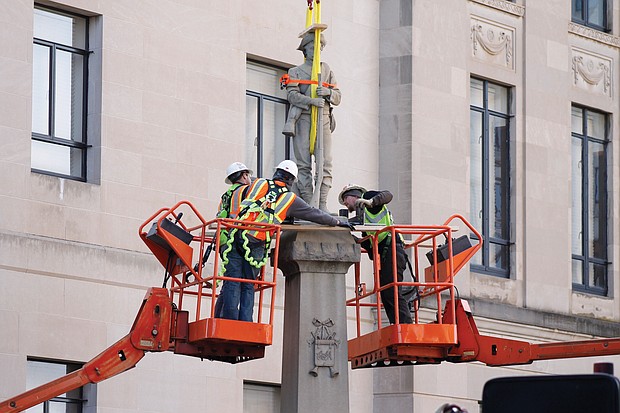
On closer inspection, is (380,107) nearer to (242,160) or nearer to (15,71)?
(242,160)

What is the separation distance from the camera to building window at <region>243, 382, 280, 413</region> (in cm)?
2348

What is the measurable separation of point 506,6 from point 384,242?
11820mm

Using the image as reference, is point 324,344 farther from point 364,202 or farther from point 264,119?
point 264,119

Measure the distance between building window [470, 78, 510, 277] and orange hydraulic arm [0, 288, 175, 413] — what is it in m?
11.7

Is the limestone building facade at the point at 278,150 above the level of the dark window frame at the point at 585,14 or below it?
below

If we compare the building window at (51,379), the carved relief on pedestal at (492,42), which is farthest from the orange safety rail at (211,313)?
the carved relief on pedestal at (492,42)

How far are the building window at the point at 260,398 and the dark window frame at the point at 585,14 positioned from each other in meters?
10.5

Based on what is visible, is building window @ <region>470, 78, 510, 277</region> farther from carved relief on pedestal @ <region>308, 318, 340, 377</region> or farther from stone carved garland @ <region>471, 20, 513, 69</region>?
carved relief on pedestal @ <region>308, 318, 340, 377</region>

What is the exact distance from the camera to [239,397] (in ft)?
75.5

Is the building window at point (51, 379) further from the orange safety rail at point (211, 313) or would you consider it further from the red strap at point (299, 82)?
the red strap at point (299, 82)

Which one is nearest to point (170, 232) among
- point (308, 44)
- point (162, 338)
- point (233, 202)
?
point (233, 202)

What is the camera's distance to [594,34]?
2970cm

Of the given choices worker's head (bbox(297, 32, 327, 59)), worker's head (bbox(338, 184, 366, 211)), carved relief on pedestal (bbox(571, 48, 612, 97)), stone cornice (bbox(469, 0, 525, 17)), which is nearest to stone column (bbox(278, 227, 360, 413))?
worker's head (bbox(338, 184, 366, 211))

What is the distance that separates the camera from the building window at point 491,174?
90.4 feet
